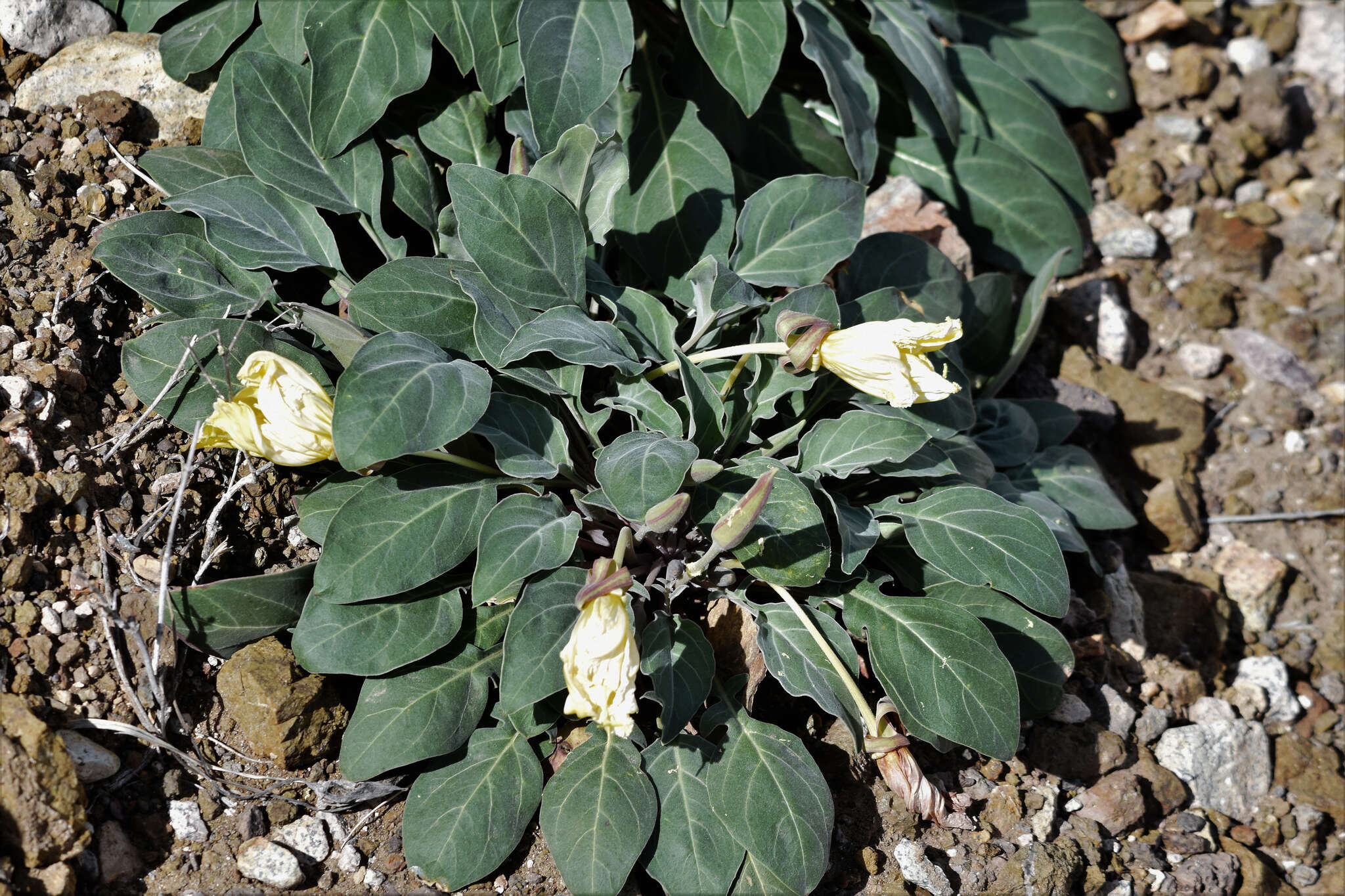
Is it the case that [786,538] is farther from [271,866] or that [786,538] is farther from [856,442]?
[271,866]

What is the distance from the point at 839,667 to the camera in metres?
2.25

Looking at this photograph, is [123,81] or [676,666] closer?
[676,666]

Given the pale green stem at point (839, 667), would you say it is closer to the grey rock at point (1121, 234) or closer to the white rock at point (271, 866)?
the white rock at point (271, 866)

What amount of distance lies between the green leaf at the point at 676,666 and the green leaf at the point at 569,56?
4.04ft

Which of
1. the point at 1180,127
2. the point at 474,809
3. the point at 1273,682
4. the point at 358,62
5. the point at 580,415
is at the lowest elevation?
the point at 1273,682

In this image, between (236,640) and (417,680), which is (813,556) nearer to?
(417,680)

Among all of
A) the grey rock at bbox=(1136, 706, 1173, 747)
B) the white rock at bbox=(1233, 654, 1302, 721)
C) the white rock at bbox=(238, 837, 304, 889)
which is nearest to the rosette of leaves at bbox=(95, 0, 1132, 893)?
the white rock at bbox=(238, 837, 304, 889)

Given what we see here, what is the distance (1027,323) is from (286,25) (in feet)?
7.52

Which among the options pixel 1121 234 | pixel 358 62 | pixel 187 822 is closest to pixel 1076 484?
pixel 1121 234

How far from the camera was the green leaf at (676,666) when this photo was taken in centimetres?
212

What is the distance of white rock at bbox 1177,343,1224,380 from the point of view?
12.0 feet

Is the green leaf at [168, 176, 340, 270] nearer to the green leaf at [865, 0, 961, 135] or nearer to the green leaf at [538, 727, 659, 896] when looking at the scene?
the green leaf at [538, 727, 659, 896]

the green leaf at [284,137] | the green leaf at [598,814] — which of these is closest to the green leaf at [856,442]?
the green leaf at [598,814]

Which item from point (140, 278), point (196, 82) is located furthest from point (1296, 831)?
point (196, 82)
